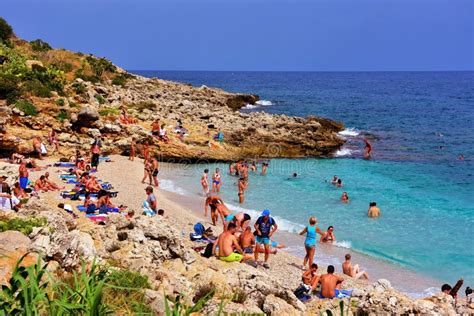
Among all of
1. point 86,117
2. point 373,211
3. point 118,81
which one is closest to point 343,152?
point 373,211

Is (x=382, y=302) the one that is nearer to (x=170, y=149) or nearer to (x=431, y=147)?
(x=170, y=149)

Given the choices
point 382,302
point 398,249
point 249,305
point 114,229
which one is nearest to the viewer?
point 249,305

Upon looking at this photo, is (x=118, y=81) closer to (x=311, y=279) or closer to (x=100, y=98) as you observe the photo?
(x=100, y=98)

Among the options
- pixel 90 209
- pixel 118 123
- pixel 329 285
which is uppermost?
pixel 118 123

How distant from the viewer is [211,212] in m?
15.4

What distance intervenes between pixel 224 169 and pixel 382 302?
61.6 ft

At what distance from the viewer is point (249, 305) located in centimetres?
611

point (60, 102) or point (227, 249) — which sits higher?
point (60, 102)

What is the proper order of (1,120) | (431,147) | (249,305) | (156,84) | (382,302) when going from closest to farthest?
(249,305), (382,302), (1,120), (431,147), (156,84)

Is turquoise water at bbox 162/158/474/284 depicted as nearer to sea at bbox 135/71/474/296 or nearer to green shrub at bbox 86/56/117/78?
sea at bbox 135/71/474/296

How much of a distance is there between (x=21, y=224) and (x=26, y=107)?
17377mm

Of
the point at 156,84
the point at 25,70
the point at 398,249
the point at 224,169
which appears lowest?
the point at 398,249

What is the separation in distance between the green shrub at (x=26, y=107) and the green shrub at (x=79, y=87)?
29.5 ft

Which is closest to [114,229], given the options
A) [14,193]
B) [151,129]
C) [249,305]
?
[249,305]
